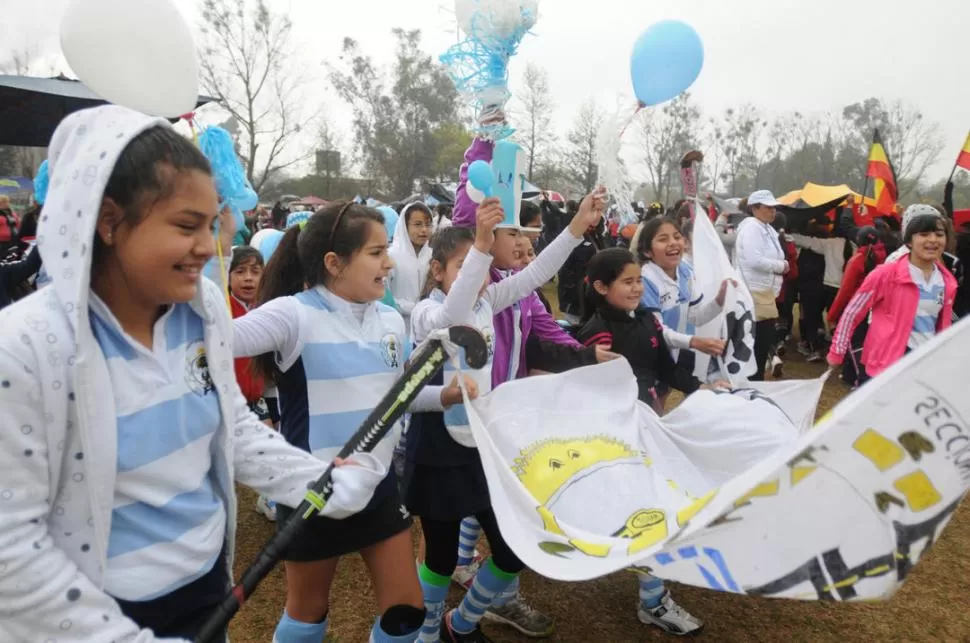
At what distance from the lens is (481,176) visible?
2531 mm

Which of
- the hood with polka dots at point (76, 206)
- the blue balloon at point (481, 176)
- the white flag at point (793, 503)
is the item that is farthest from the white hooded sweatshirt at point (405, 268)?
the hood with polka dots at point (76, 206)

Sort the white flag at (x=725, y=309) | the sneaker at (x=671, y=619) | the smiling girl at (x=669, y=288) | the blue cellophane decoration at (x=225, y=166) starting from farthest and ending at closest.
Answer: the smiling girl at (x=669, y=288)
the white flag at (x=725, y=309)
the sneaker at (x=671, y=619)
the blue cellophane decoration at (x=225, y=166)

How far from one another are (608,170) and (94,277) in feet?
7.60

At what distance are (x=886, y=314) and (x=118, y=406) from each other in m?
4.81

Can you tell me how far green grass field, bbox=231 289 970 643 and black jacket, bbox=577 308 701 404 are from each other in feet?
3.32

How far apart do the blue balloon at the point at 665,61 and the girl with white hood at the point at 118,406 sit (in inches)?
Result: 93.2

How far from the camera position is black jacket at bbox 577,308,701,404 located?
3223mm

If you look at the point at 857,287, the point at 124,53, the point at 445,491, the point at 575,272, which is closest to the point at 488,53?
the point at 124,53

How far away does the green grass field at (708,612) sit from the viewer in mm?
2959

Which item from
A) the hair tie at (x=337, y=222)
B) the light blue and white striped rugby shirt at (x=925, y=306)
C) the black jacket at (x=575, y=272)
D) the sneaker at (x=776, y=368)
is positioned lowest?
the sneaker at (x=776, y=368)

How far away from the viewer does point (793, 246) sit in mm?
8641

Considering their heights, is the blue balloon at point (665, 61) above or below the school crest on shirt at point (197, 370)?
above

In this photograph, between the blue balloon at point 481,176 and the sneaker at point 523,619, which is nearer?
the blue balloon at point 481,176

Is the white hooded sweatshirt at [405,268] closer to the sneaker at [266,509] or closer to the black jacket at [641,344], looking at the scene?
the sneaker at [266,509]
